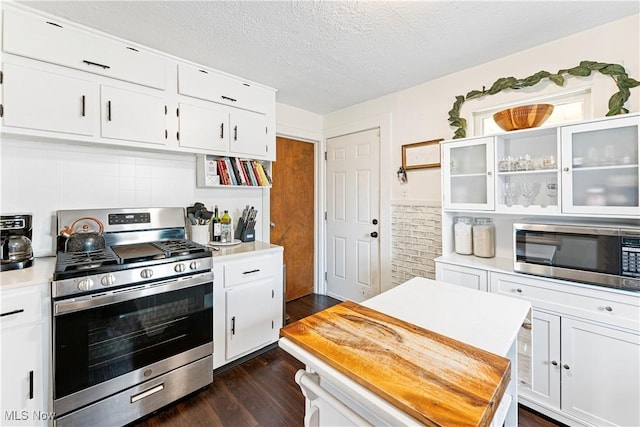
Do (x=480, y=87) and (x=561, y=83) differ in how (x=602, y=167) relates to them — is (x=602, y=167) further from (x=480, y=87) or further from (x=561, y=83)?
(x=480, y=87)

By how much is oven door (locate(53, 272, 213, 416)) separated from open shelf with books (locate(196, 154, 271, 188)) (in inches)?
35.4

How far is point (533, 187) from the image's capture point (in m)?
1.93

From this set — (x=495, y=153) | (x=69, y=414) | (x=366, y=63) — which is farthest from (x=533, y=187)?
(x=69, y=414)

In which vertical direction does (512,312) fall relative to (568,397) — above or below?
above

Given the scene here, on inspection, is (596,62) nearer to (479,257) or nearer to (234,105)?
(479,257)

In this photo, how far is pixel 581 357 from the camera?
1.58m

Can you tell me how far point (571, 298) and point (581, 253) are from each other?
27 centimetres

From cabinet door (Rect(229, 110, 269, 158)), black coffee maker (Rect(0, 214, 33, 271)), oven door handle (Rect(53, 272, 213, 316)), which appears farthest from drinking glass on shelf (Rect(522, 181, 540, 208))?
black coffee maker (Rect(0, 214, 33, 271))

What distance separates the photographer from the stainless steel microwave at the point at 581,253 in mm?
1483

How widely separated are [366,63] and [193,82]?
1.40 m

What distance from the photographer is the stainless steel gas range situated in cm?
144

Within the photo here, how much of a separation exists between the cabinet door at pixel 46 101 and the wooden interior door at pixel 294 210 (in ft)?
5.80

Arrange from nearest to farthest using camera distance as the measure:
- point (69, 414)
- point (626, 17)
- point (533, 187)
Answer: point (69, 414)
point (626, 17)
point (533, 187)

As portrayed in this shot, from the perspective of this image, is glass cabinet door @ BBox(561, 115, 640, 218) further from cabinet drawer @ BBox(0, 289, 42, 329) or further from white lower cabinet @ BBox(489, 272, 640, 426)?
cabinet drawer @ BBox(0, 289, 42, 329)
